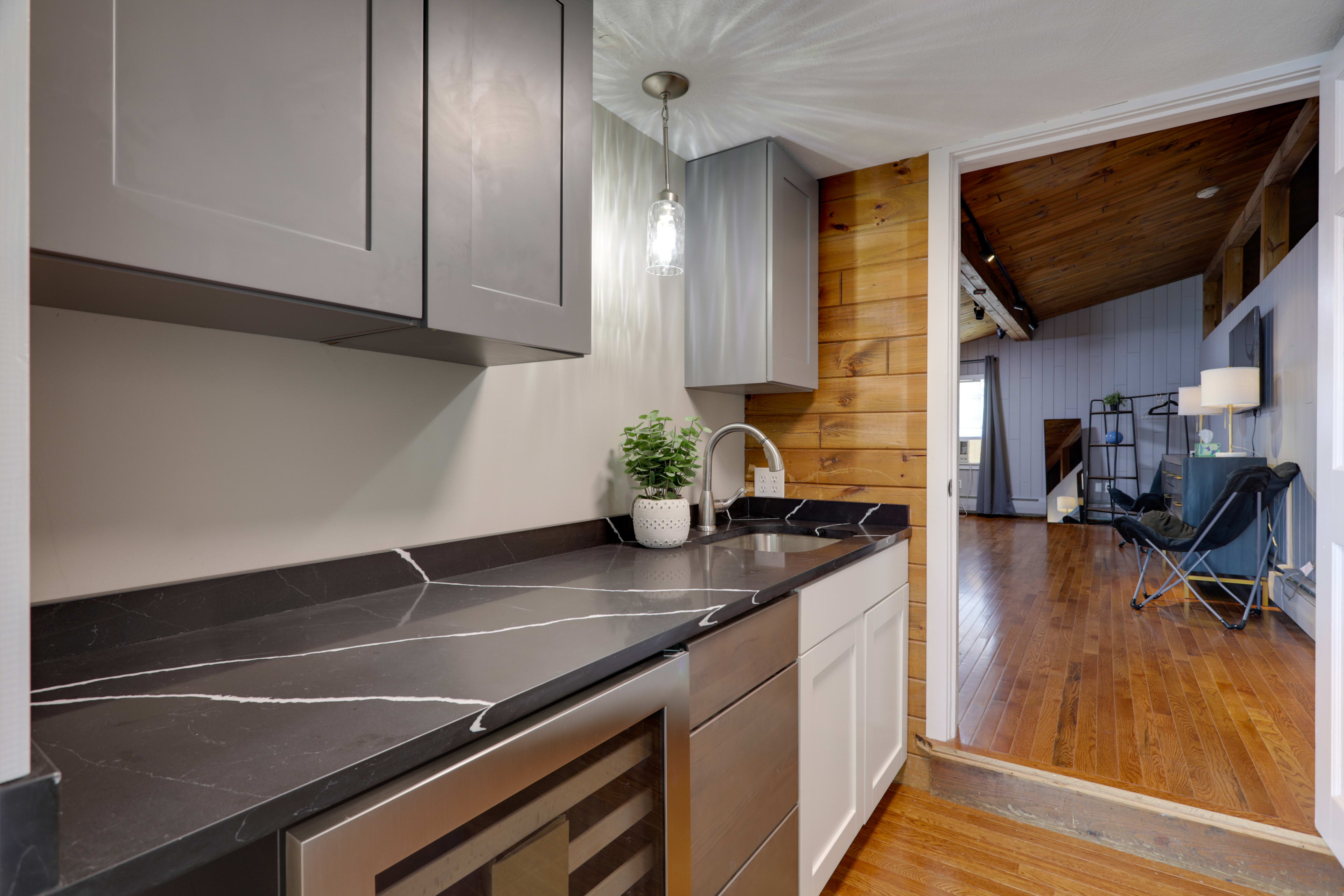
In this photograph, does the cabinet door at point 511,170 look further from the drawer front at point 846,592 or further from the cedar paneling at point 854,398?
the cedar paneling at point 854,398

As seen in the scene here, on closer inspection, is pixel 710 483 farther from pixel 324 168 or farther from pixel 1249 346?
pixel 1249 346

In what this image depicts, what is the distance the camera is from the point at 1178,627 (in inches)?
147

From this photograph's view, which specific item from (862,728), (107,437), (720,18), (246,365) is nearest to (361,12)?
(246,365)

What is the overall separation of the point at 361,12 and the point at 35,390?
0.67 meters

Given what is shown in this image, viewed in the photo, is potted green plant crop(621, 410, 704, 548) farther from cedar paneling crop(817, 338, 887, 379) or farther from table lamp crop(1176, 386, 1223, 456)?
table lamp crop(1176, 386, 1223, 456)

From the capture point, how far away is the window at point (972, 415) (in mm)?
8992

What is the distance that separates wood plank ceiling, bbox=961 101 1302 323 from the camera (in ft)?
10.8

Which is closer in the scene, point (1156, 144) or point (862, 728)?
point (862, 728)

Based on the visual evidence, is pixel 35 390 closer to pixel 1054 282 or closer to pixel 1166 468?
pixel 1054 282

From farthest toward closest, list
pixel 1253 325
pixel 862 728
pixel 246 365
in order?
1. pixel 1253 325
2. pixel 862 728
3. pixel 246 365

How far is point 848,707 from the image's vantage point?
1709mm

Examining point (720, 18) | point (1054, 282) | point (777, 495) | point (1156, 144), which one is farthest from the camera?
point (1054, 282)

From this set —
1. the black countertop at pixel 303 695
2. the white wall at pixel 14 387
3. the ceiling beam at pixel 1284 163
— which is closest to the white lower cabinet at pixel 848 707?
the black countertop at pixel 303 695

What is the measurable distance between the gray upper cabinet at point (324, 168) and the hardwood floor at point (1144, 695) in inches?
86.7
